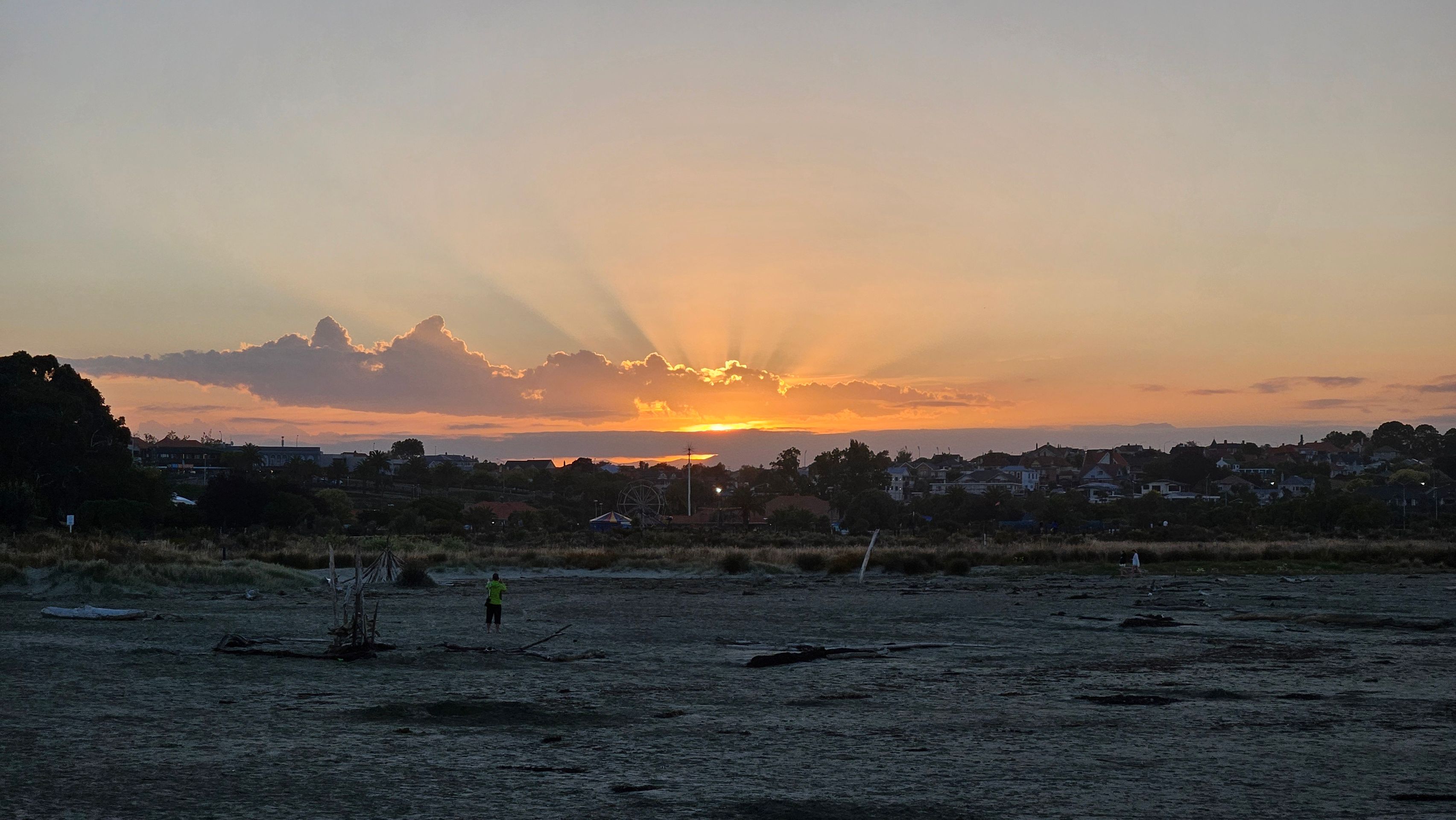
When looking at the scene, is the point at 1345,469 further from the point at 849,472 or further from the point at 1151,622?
the point at 1151,622

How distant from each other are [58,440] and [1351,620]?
62938 millimetres

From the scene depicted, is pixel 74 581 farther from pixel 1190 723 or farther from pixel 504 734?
pixel 1190 723

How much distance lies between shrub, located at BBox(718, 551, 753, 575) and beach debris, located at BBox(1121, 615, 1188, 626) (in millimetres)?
26091

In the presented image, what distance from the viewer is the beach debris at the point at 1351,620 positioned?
26.2 meters

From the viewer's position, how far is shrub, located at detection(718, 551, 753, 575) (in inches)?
2064

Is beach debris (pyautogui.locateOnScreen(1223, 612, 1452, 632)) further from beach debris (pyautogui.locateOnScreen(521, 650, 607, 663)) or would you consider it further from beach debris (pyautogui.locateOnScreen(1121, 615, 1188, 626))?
beach debris (pyautogui.locateOnScreen(521, 650, 607, 663))

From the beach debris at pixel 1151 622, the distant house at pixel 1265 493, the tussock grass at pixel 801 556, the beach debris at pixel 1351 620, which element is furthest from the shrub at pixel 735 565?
the distant house at pixel 1265 493

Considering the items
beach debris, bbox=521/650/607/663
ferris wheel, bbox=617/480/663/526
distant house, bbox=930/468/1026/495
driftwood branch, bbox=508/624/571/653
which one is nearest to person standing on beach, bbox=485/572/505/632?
driftwood branch, bbox=508/624/571/653

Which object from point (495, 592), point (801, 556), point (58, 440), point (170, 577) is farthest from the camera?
point (58, 440)

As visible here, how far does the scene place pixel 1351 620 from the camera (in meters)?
27.6

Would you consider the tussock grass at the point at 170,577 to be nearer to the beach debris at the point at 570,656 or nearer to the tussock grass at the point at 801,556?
the tussock grass at the point at 801,556

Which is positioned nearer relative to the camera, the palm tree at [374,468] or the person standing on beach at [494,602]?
the person standing on beach at [494,602]

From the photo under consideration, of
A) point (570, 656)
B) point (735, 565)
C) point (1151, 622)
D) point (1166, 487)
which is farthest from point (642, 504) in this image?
point (570, 656)

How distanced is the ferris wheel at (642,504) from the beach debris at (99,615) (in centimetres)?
9180
